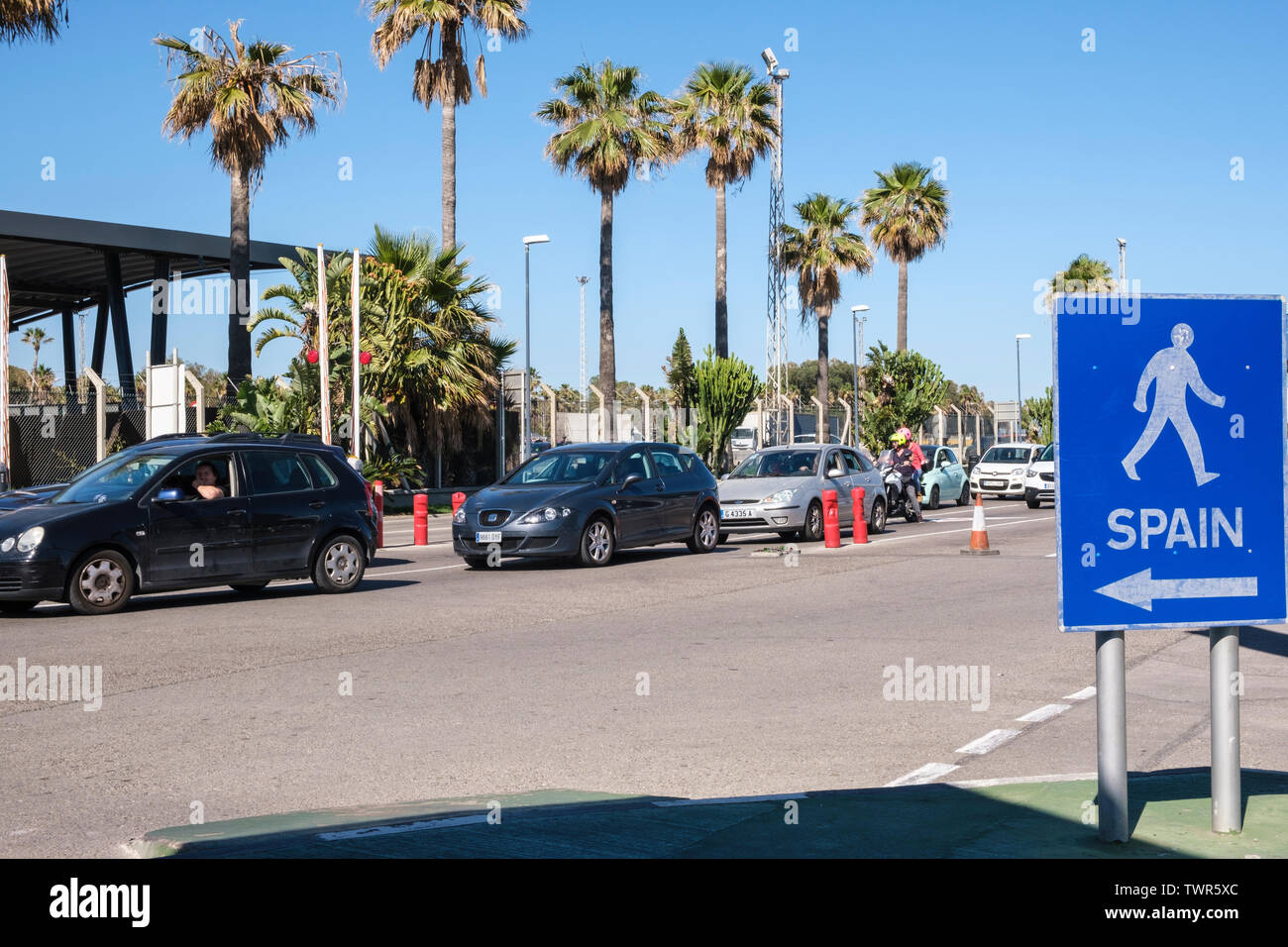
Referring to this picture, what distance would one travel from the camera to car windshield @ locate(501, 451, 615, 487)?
18.3 m

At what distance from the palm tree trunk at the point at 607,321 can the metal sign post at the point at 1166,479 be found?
33839 mm

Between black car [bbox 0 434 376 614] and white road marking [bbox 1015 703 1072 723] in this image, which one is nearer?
white road marking [bbox 1015 703 1072 723]

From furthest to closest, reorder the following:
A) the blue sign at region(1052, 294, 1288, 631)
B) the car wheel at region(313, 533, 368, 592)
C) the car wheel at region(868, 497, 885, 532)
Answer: the car wheel at region(868, 497, 885, 532)
the car wheel at region(313, 533, 368, 592)
the blue sign at region(1052, 294, 1288, 631)

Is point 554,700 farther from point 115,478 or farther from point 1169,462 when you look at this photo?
point 115,478

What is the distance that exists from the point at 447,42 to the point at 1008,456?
63.1 ft

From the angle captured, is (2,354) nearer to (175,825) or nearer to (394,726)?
(394,726)

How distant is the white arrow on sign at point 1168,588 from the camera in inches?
179

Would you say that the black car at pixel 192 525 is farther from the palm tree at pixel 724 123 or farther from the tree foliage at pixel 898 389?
the tree foliage at pixel 898 389

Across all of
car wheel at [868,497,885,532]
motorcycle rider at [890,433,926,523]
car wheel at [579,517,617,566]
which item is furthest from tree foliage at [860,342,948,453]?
car wheel at [579,517,617,566]

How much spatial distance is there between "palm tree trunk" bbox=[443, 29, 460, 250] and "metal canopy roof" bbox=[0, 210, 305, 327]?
24.3ft

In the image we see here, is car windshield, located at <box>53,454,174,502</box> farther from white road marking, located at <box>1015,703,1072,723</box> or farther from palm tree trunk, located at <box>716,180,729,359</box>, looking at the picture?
palm tree trunk, located at <box>716,180,729,359</box>

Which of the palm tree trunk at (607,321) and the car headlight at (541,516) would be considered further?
the palm tree trunk at (607,321)

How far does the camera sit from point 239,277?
3053 cm

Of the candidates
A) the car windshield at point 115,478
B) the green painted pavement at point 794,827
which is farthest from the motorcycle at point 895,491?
the green painted pavement at point 794,827
